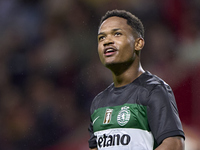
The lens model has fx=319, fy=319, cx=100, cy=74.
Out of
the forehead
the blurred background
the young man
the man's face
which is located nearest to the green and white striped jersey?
the young man

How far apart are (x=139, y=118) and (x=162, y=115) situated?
4.7 inches

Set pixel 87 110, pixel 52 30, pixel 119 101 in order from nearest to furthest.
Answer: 1. pixel 119 101
2. pixel 87 110
3. pixel 52 30

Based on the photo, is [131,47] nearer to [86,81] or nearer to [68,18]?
[86,81]

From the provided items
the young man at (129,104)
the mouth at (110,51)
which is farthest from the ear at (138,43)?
the mouth at (110,51)

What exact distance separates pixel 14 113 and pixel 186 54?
2.08 metres

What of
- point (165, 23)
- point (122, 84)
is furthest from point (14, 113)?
point (122, 84)

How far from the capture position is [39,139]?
349cm

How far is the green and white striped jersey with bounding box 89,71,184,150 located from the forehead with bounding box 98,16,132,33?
0.94 ft

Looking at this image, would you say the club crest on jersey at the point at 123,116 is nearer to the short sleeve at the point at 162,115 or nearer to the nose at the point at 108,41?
the short sleeve at the point at 162,115

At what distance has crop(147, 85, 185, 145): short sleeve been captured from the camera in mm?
1382

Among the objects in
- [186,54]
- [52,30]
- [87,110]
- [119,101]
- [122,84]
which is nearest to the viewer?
[119,101]

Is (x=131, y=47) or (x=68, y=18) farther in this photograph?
(x=68, y=18)

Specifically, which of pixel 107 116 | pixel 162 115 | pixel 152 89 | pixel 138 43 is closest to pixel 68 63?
pixel 138 43

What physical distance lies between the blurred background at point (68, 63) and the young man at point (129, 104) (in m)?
1.53
